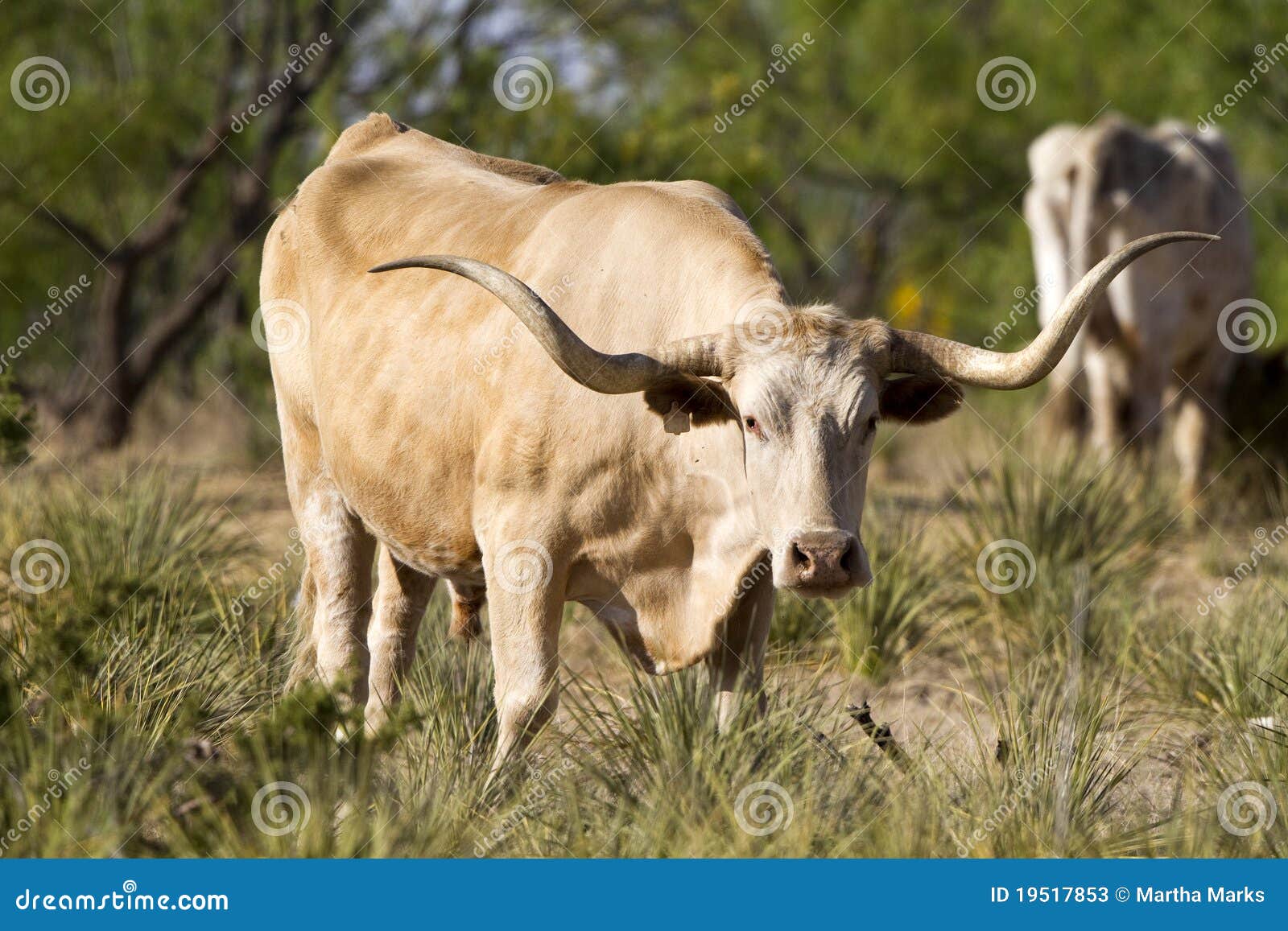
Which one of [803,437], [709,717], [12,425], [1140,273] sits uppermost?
[1140,273]

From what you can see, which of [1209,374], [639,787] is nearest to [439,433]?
[639,787]

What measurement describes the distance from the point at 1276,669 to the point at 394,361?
11.8 ft

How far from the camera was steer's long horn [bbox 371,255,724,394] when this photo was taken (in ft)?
14.7

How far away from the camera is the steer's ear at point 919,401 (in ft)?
16.0

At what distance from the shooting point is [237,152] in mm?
16000

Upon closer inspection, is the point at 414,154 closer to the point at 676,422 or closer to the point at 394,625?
the point at 394,625

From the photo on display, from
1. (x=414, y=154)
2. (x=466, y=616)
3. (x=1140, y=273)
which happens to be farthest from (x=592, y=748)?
(x=1140, y=273)

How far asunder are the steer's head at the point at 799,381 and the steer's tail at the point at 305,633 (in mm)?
2063

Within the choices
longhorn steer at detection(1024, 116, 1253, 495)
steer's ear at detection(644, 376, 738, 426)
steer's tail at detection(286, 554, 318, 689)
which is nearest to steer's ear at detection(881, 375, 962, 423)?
steer's ear at detection(644, 376, 738, 426)

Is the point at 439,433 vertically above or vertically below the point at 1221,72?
below

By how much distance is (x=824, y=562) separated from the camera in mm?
4258

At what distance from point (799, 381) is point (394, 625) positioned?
2.42 meters

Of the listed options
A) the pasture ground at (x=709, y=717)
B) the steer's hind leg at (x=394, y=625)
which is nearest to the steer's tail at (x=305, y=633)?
the pasture ground at (x=709, y=717)

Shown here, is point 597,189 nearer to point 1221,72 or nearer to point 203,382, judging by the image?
point 203,382
